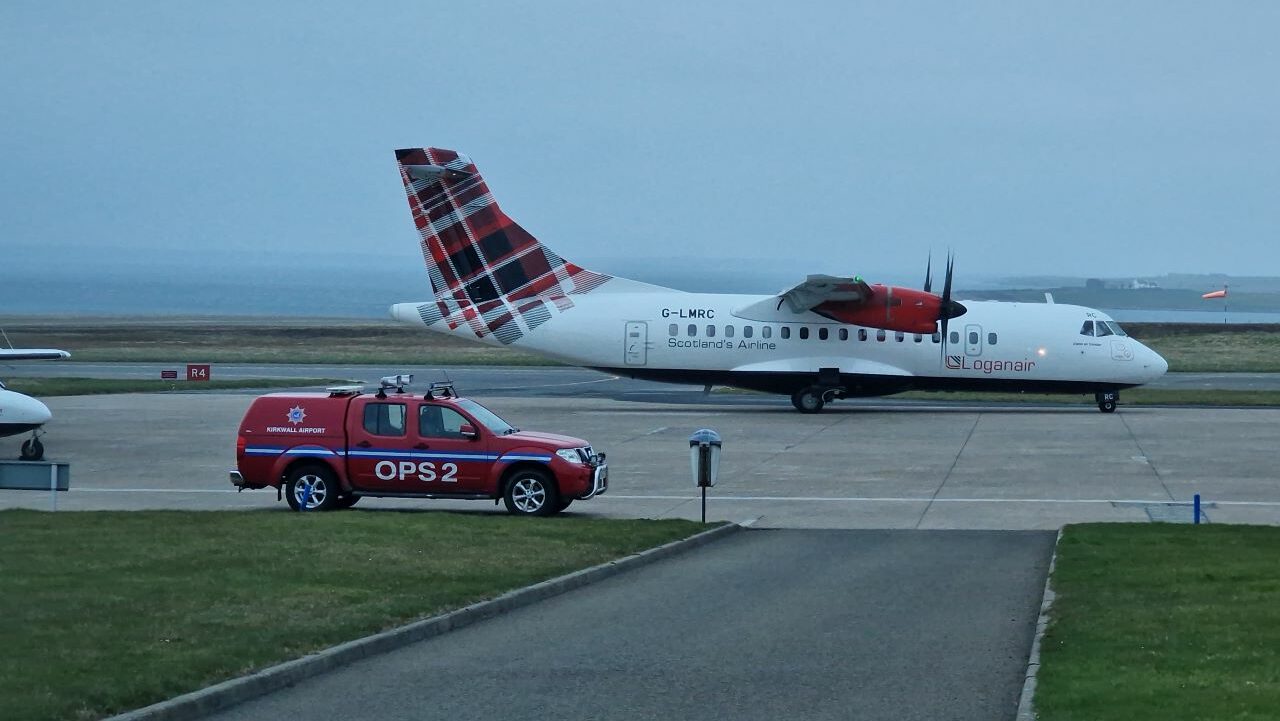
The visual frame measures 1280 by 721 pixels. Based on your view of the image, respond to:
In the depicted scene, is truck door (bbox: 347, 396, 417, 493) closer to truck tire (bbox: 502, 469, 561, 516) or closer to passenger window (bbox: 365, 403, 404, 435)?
passenger window (bbox: 365, 403, 404, 435)

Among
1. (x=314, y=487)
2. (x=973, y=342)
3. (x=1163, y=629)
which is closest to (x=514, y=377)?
(x=973, y=342)

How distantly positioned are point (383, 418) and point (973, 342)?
945 inches

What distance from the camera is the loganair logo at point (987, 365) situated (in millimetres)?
41438

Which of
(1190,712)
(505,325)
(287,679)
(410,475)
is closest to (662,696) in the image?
(287,679)

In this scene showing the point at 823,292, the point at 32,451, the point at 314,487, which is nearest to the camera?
the point at 314,487

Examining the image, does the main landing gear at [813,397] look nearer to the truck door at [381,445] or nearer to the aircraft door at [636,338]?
the aircraft door at [636,338]

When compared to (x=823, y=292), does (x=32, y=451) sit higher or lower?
lower

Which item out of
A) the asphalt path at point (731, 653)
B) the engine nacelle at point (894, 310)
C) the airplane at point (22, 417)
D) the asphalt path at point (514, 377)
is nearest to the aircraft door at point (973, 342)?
the engine nacelle at point (894, 310)

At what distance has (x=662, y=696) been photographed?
10039 mm

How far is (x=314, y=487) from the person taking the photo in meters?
21.2

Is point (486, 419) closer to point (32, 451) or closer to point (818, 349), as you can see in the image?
point (32, 451)

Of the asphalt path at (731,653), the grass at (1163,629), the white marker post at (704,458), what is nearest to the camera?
the grass at (1163,629)

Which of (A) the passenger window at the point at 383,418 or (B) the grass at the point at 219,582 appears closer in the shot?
(B) the grass at the point at 219,582

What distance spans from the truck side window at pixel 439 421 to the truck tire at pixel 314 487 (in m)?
1.48
